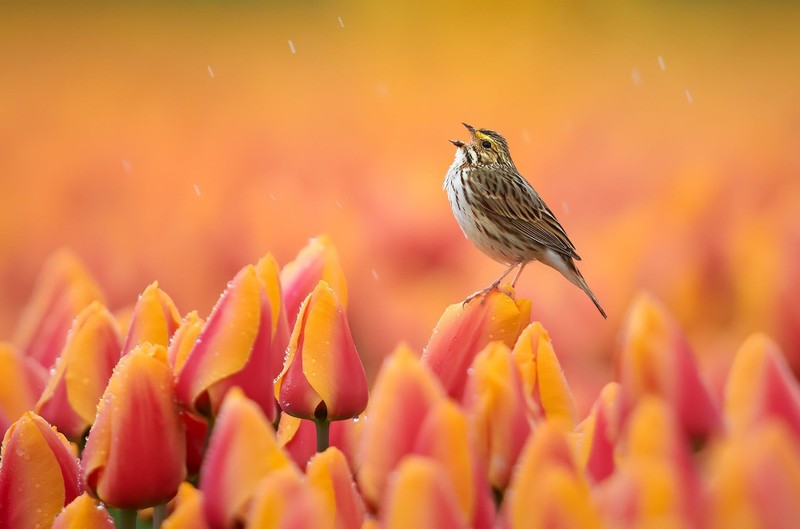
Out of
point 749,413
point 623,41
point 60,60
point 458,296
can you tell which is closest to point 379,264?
point 458,296

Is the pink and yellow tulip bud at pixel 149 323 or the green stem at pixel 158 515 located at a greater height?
the pink and yellow tulip bud at pixel 149 323

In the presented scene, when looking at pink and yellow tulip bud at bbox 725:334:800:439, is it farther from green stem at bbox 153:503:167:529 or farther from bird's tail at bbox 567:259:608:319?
bird's tail at bbox 567:259:608:319

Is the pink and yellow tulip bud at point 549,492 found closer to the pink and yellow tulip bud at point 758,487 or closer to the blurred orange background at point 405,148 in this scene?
the pink and yellow tulip bud at point 758,487

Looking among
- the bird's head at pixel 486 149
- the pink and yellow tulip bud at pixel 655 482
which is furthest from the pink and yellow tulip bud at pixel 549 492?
the bird's head at pixel 486 149

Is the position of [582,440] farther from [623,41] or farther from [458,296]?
[623,41]

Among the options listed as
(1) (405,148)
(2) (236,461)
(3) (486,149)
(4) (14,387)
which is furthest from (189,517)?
(3) (486,149)

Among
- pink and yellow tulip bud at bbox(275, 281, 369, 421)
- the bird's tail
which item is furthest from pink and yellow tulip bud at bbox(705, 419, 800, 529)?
the bird's tail
